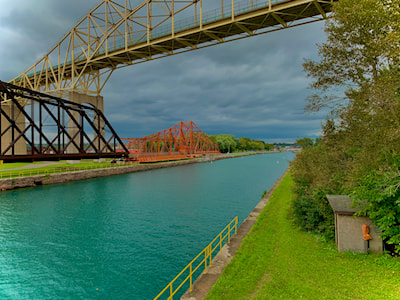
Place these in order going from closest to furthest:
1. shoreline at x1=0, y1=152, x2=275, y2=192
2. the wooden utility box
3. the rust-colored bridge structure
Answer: the wooden utility box < shoreline at x1=0, y1=152, x2=275, y2=192 < the rust-colored bridge structure

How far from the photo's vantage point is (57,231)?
57.6ft

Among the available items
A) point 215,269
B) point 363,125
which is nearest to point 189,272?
point 215,269

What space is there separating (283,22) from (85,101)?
44970mm

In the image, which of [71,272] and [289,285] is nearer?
[289,285]

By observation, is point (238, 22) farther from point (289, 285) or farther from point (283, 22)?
point (289, 285)

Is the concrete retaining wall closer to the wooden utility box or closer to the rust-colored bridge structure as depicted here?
the rust-colored bridge structure

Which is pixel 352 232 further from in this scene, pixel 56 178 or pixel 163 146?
pixel 163 146

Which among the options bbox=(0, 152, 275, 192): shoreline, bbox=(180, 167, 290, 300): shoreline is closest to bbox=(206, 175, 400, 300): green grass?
bbox=(180, 167, 290, 300): shoreline

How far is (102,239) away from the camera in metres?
15.8

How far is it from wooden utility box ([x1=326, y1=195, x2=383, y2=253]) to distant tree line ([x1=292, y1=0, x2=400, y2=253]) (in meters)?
0.45

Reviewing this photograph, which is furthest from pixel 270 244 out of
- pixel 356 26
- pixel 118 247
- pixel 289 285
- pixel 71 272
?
pixel 356 26

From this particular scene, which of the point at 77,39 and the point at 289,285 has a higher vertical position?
the point at 77,39

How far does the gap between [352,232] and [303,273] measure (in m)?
3.33

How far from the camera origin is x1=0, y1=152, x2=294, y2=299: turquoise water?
10.5m
